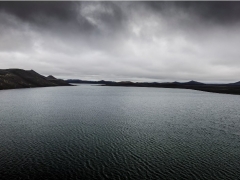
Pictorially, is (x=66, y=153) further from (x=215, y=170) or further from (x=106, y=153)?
(x=215, y=170)

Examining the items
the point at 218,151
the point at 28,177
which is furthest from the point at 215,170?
the point at 28,177

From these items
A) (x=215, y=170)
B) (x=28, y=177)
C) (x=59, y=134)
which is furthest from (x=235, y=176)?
(x=59, y=134)

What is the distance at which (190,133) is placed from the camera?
44844mm

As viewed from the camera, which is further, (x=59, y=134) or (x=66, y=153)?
(x=59, y=134)

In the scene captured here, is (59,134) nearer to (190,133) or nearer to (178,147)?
(178,147)

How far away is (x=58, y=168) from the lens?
2589 cm

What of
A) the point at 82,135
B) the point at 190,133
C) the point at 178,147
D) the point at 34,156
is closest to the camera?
the point at 34,156

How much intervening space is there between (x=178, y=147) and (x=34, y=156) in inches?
1105

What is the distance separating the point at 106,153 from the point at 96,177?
7.90m

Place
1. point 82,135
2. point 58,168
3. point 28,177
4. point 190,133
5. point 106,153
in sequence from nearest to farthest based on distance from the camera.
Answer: point 28,177 → point 58,168 → point 106,153 → point 82,135 → point 190,133

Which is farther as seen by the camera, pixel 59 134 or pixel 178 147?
pixel 59 134

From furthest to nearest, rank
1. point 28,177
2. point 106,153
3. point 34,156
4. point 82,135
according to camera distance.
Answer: point 82,135 → point 106,153 → point 34,156 → point 28,177

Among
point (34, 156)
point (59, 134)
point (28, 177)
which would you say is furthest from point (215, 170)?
point (59, 134)

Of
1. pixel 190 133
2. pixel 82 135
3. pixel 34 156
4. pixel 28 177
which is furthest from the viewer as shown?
pixel 190 133
